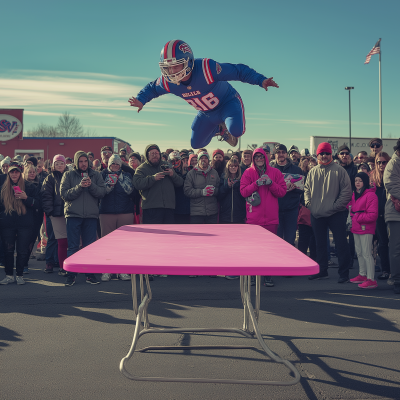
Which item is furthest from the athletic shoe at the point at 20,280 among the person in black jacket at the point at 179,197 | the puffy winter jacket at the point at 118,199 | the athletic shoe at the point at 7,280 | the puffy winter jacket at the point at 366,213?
the puffy winter jacket at the point at 366,213

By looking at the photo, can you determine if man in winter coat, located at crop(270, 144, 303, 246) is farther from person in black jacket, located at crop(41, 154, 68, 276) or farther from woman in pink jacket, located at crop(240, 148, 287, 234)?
person in black jacket, located at crop(41, 154, 68, 276)

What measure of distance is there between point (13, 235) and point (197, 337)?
3579 millimetres

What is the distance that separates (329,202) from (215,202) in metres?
1.84

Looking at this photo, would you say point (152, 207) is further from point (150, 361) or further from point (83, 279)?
point (150, 361)

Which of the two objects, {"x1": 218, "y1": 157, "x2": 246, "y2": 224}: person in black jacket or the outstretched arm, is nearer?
the outstretched arm

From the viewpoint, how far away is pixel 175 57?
15.8 feet

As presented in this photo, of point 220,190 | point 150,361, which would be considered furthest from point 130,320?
point 220,190

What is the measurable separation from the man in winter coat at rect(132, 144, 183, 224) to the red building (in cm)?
1874

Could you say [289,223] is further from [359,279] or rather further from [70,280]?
[70,280]

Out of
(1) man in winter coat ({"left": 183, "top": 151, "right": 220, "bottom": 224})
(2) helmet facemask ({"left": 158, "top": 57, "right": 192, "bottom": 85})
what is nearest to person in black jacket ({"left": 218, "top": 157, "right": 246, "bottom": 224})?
(1) man in winter coat ({"left": 183, "top": 151, "right": 220, "bottom": 224})

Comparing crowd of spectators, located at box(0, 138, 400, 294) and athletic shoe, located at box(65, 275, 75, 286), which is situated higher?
crowd of spectators, located at box(0, 138, 400, 294)

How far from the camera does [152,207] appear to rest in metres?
6.76

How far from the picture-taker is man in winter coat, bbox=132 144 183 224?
22.1ft

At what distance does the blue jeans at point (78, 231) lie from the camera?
20.9ft
